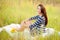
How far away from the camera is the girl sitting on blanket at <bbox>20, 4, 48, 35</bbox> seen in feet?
6.07

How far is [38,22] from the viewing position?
1863mm

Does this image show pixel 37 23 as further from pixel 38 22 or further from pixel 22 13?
pixel 22 13

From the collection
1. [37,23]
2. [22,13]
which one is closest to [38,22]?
[37,23]

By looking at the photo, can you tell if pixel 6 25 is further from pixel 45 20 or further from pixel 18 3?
pixel 45 20

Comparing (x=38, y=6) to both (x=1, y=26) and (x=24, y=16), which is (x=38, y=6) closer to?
(x=24, y=16)

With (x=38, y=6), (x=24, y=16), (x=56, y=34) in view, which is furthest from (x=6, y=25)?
(x=56, y=34)

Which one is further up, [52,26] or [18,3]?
[18,3]

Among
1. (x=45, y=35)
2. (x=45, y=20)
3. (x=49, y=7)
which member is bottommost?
(x=45, y=35)

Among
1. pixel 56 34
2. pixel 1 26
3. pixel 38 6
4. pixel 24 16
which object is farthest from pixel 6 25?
pixel 56 34

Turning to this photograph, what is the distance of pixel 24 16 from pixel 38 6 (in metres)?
0.17

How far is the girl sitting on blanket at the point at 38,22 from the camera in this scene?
6.07ft

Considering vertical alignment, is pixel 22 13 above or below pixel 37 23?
above

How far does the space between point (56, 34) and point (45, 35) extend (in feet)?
0.36

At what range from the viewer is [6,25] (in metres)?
1.88
